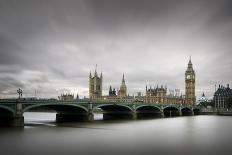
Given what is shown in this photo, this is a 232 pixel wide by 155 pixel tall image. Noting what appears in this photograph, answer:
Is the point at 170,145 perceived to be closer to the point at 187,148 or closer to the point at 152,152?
the point at 187,148

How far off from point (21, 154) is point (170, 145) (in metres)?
16.6

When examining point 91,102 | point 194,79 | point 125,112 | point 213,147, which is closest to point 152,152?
point 213,147

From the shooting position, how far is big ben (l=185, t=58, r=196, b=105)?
188m

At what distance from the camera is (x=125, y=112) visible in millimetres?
93188

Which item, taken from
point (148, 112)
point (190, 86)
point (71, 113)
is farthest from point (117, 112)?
point (190, 86)

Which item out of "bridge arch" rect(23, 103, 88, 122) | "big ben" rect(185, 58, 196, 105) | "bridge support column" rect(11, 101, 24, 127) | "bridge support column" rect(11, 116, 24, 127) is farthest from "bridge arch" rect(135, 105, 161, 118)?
"big ben" rect(185, 58, 196, 105)

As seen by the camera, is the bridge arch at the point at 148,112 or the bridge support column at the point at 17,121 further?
the bridge arch at the point at 148,112

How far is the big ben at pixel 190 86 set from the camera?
188475mm

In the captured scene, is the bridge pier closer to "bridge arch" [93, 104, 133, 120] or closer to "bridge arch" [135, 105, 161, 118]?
"bridge arch" [93, 104, 133, 120]

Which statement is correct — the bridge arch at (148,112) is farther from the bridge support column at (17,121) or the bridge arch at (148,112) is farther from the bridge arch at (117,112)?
the bridge support column at (17,121)

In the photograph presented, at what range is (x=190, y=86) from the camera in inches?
7539

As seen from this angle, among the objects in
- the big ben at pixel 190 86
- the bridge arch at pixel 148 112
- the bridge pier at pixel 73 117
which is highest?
the big ben at pixel 190 86

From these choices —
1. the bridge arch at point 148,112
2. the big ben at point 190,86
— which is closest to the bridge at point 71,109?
the bridge arch at point 148,112

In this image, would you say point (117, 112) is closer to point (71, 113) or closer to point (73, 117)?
point (71, 113)
